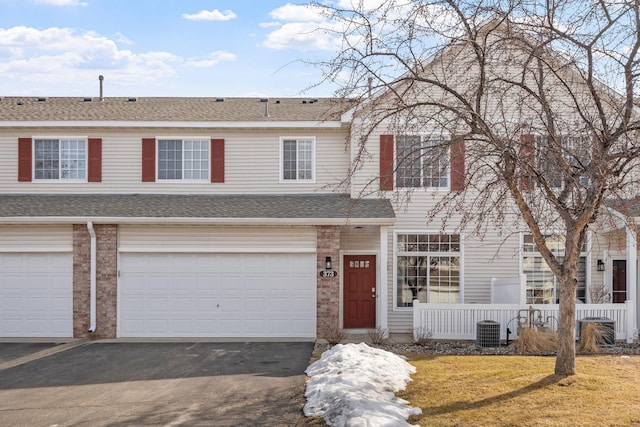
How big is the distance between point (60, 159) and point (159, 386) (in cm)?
997

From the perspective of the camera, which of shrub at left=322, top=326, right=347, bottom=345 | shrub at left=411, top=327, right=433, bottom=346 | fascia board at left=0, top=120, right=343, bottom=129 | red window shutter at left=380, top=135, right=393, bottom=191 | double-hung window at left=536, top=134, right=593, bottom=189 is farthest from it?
fascia board at left=0, top=120, right=343, bottom=129

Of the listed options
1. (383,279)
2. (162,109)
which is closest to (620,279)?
(383,279)

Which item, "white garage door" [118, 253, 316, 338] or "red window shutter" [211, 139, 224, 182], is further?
"red window shutter" [211, 139, 224, 182]

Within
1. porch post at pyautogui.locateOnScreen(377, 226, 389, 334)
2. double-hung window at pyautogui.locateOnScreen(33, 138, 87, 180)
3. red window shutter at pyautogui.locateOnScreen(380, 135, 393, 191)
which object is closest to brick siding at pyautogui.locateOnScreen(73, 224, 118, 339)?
double-hung window at pyautogui.locateOnScreen(33, 138, 87, 180)

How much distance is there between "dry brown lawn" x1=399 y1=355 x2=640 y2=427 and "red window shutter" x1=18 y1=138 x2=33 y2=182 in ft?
41.0

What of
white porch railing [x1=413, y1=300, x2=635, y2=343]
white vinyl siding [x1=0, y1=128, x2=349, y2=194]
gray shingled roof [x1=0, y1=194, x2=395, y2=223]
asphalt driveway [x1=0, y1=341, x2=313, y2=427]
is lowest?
asphalt driveway [x1=0, y1=341, x2=313, y2=427]

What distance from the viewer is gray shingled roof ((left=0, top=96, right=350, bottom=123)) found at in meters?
18.7

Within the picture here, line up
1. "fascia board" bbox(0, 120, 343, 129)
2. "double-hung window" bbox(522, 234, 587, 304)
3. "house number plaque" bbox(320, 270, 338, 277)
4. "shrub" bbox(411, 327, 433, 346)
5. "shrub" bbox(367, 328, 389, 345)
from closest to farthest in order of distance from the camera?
"shrub" bbox(411, 327, 433, 346)
"shrub" bbox(367, 328, 389, 345)
"house number plaque" bbox(320, 270, 338, 277)
"double-hung window" bbox(522, 234, 587, 304)
"fascia board" bbox(0, 120, 343, 129)

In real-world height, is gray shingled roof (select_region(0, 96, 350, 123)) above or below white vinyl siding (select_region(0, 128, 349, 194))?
above

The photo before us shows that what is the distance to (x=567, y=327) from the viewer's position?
10102 millimetres

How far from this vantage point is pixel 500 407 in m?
8.99

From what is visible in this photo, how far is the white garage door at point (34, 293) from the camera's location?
17.1m

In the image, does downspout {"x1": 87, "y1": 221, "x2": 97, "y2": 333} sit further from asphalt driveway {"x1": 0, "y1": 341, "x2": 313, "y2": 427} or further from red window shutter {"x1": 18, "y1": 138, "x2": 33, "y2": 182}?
red window shutter {"x1": 18, "y1": 138, "x2": 33, "y2": 182}

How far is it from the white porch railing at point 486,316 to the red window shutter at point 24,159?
1137cm
